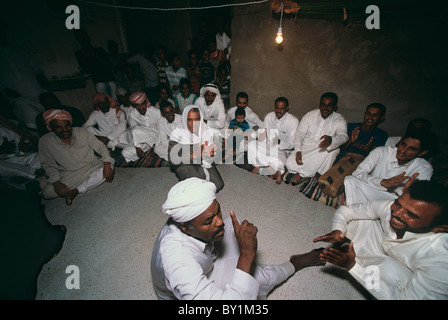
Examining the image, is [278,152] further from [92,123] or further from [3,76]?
[3,76]

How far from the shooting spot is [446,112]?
329cm

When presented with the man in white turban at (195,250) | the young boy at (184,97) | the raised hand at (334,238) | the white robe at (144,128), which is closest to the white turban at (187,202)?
the man in white turban at (195,250)

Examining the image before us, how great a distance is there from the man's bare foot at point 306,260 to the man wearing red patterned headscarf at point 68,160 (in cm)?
353

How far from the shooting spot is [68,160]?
3.28 meters

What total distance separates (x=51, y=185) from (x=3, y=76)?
3357mm

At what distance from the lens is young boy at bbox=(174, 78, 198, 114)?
511cm

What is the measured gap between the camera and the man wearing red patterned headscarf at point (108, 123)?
15.3 feet

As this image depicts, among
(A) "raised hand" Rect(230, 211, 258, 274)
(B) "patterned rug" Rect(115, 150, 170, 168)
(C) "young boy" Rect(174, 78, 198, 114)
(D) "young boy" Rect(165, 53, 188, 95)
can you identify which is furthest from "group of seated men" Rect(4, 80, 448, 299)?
(D) "young boy" Rect(165, 53, 188, 95)

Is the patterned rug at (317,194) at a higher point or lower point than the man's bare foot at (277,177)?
lower

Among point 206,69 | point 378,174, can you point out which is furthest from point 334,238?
point 206,69

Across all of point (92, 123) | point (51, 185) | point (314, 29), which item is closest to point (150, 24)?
point (92, 123)

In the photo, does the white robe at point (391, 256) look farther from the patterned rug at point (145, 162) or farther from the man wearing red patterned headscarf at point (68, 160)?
the man wearing red patterned headscarf at point (68, 160)

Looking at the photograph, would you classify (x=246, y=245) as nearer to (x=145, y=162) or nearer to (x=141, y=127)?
(x=145, y=162)

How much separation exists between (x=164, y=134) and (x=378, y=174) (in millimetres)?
4341
